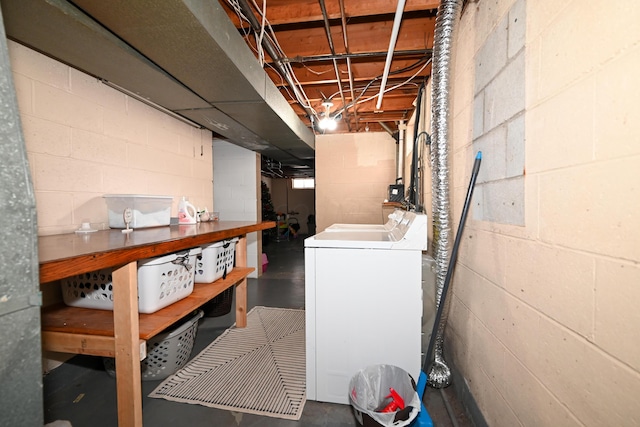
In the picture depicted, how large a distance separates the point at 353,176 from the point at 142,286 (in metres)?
3.31

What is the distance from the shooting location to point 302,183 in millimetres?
10195

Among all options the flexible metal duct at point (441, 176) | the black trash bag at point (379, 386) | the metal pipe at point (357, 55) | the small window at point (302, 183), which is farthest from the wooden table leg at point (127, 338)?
the small window at point (302, 183)

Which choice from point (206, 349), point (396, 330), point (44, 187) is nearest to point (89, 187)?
point (44, 187)

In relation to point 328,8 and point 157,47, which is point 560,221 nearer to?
point 328,8

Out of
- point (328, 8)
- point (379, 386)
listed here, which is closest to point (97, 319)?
point (379, 386)

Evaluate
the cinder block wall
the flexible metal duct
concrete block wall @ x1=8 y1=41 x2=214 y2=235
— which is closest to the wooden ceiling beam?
the flexible metal duct

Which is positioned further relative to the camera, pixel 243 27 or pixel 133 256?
pixel 243 27

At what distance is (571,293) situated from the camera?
2.46ft

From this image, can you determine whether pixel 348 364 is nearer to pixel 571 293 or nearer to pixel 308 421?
pixel 308 421

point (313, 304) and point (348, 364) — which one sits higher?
point (313, 304)

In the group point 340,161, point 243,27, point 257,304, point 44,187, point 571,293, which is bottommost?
point 257,304

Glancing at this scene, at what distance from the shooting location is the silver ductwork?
1.09m

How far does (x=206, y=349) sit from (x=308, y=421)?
3.50ft

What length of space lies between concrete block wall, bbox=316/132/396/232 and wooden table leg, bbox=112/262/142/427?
10.7 feet
